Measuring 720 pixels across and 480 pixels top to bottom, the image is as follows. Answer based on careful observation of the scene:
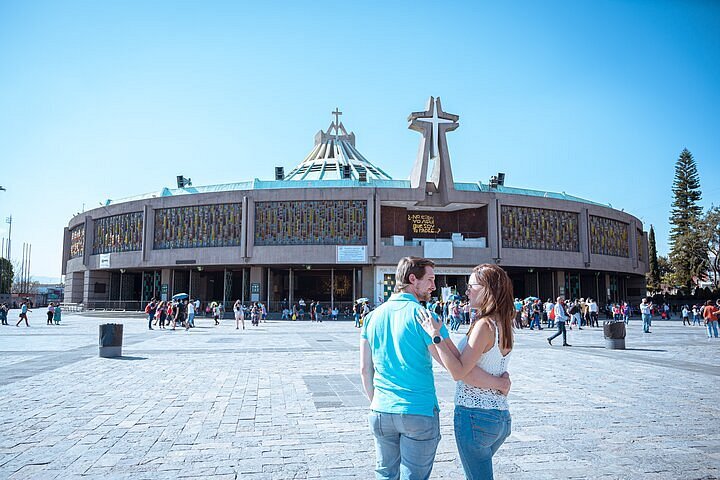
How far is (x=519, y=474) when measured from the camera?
4.50 m

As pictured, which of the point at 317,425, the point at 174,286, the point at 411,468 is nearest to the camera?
the point at 411,468

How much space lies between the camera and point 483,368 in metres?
2.97

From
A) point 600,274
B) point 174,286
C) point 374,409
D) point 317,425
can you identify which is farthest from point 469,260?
A: point 374,409

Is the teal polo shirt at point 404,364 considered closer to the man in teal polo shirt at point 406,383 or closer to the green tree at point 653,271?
the man in teal polo shirt at point 406,383

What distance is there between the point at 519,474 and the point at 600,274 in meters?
50.9

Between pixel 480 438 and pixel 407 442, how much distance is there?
1.36 ft

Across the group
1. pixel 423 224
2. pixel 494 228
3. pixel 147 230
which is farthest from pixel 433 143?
pixel 147 230

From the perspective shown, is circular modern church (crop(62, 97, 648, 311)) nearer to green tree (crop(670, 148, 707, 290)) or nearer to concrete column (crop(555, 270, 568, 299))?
concrete column (crop(555, 270, 568, 299))

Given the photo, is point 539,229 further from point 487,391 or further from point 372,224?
point 487,391

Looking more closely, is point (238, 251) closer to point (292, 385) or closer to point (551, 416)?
point (292, 385)

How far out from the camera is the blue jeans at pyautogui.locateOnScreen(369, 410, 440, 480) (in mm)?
2834

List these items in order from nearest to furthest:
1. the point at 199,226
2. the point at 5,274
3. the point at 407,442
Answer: the point at 407,442, the point at 199,226, the point at 5,274

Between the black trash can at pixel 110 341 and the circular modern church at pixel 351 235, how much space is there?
86.8ft

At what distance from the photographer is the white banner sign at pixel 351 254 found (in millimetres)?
39562
